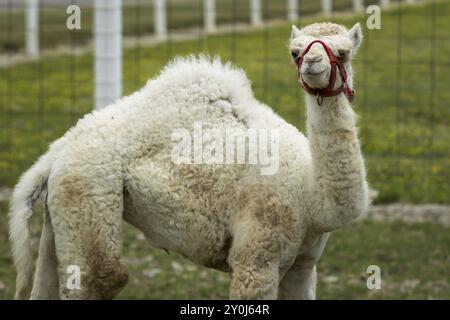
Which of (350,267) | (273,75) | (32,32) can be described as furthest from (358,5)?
(350,267)

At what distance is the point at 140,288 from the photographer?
6848 mm

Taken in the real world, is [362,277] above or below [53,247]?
below

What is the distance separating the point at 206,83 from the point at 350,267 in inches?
108

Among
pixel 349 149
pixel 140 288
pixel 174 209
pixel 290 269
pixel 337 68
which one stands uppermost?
pixel 337 68

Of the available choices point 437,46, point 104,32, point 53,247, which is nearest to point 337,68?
point 53,247

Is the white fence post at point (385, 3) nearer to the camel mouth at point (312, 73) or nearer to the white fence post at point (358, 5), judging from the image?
the white fence post at point (358, 5)

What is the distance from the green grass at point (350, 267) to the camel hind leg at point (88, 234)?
1.80 meters

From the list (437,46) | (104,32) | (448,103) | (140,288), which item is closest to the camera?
(140,288)

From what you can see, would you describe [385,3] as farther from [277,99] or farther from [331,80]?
[331,80]

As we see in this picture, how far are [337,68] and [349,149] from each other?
14.9 inches

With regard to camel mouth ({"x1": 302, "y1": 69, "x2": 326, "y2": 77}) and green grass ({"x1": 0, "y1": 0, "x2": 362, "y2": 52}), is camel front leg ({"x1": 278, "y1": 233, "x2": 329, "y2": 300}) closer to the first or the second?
camel mouth ({"x1": 302, "y1": 69, "x2": 326, "y2": 77})

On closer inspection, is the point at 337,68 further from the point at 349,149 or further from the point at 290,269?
the point at 290,269

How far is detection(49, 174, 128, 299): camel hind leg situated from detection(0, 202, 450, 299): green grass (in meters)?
1.80

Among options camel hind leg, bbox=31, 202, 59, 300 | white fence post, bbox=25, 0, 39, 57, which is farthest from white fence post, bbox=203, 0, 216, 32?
camel hind leg, bbox=31, 202, 59, 300
